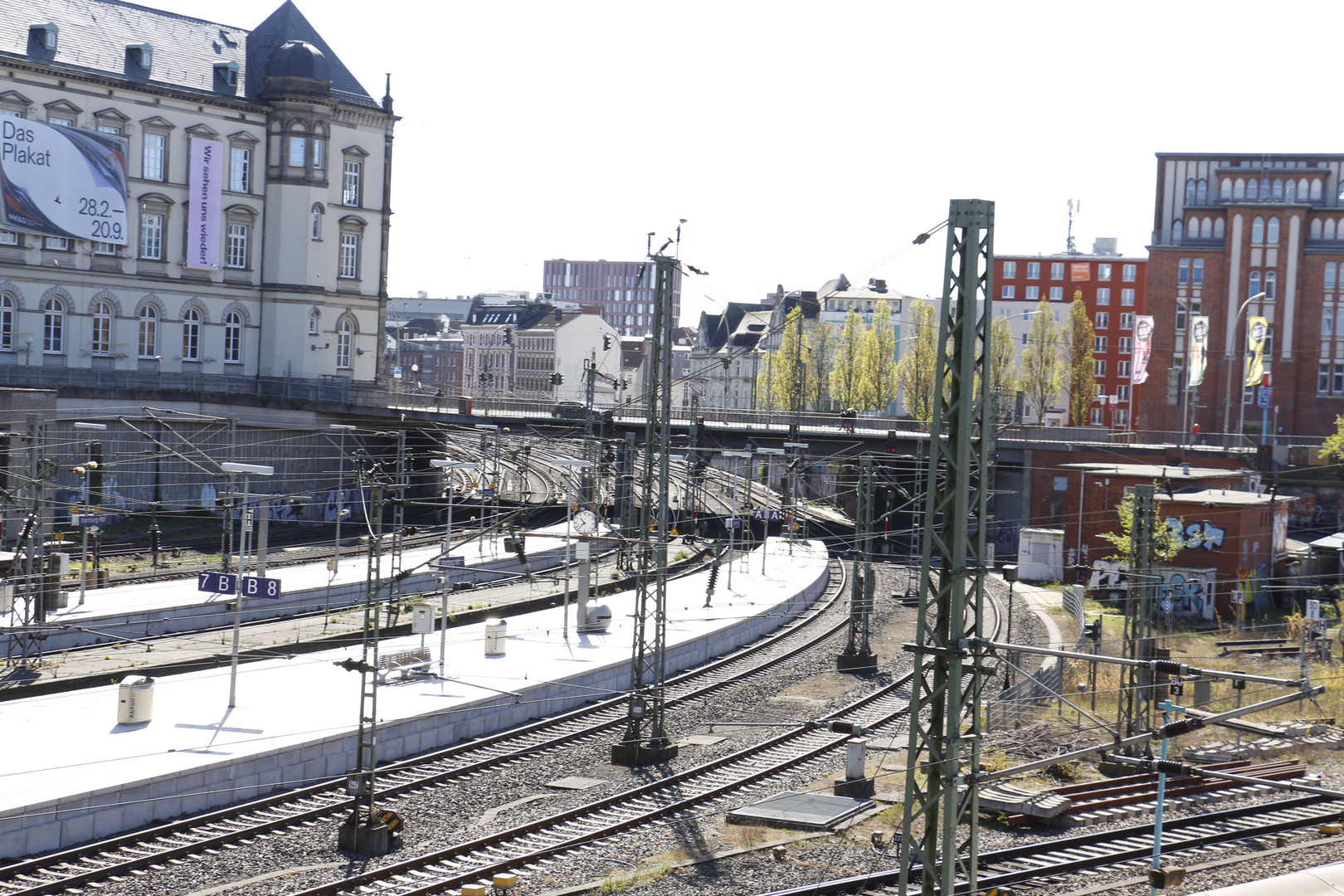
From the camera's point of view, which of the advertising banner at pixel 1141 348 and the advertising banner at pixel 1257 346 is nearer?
the advertising banner at pixel 1257 346

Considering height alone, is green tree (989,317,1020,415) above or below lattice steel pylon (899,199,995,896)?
above

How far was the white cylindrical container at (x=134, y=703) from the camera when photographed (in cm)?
2103

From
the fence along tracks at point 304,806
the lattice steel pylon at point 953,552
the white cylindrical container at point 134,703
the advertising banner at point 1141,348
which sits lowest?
the fence along tracks at point 304,806

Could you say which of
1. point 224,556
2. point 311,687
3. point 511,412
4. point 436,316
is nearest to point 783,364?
point 511,412

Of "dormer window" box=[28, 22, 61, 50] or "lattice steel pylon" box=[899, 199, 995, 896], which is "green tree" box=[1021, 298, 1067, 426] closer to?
"dormer window" box=[28, 22, 61, 50]

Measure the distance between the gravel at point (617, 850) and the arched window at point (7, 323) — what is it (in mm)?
39906

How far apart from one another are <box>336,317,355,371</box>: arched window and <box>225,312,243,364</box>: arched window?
4483mm

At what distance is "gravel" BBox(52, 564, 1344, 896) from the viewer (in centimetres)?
1592

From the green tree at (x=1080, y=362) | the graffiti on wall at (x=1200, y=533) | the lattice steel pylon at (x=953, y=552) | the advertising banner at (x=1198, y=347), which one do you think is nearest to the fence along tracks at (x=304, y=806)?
the lattice steel pylon at (x=953, y=552)

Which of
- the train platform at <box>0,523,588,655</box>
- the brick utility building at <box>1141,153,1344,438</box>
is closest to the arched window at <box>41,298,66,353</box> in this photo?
the train platform at <box>0,523,588,655</box>

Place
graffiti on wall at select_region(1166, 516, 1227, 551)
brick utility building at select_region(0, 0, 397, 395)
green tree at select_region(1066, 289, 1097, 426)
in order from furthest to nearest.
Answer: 1. green tree at select_region(1066, 289, 1097, 426)
2. brick utility building at select_region(0, 0, 397, 395)
3. graffiti on wall at select_region(1166, 516, 1227, 551)

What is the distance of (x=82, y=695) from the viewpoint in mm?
23594

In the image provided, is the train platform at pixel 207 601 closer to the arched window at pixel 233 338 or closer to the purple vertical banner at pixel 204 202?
the arched window at pixel 233 338

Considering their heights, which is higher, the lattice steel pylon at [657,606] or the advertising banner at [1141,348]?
the advertising banner at [1141,348]
